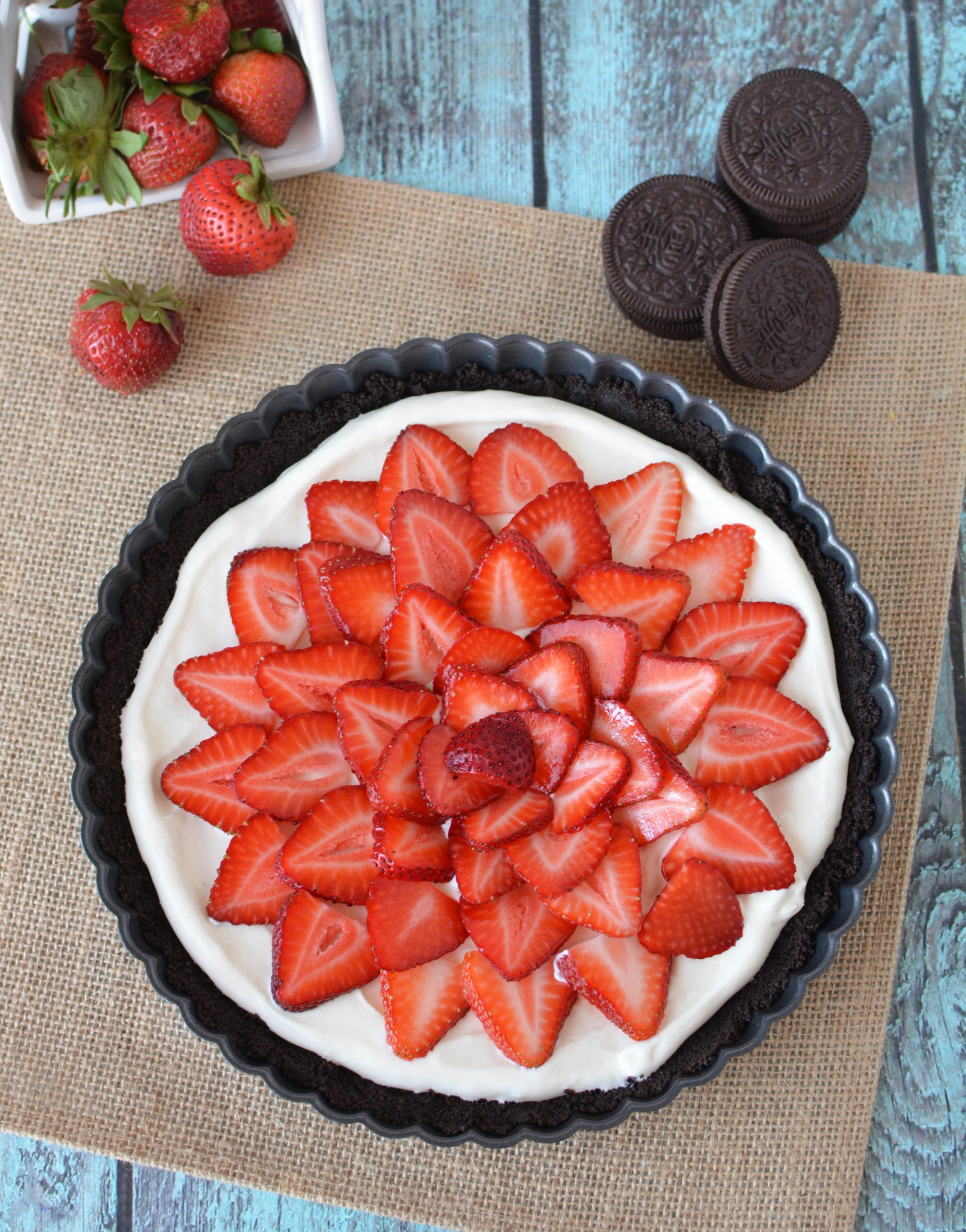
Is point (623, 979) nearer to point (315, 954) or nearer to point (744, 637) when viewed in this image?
point (315, 954)

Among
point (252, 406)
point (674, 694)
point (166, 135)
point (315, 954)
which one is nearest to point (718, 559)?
point (674, 694)

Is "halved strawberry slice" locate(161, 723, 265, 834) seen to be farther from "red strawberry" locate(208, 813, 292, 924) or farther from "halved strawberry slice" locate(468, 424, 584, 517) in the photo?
"halved strawberry slice" locate(468, 424, 584, 517)

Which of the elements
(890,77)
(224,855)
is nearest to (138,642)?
(224,855)

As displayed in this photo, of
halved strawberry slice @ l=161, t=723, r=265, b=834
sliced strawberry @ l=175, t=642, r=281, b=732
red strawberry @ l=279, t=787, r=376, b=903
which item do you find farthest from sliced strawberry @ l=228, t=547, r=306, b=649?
red strawberry @ l=279, t=787, r=376, b=903

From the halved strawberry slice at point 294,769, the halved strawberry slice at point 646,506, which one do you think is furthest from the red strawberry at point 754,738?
the halved strawberry slice at point 294,769

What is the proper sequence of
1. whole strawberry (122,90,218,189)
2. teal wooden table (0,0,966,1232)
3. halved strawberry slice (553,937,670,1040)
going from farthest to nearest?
1. teal wooden table (0,0,966,1232)
2. whole strawberry (122,90,218,189)
3. halved strawberry slice (553,937,670,1040)
